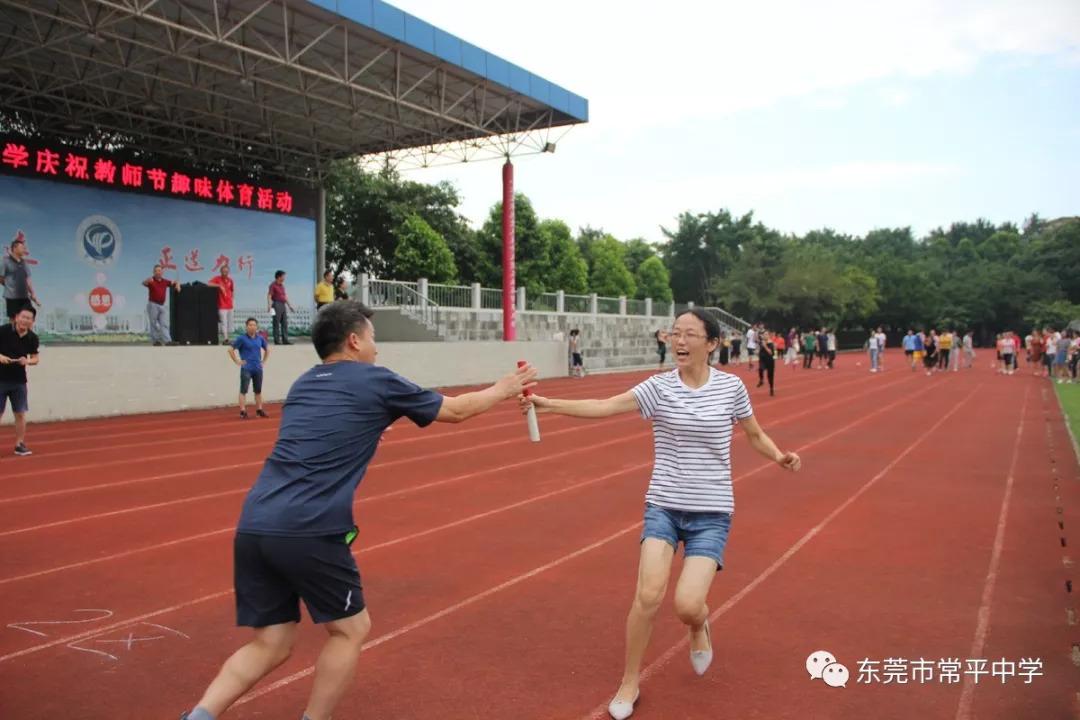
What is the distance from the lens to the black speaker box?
16125mm

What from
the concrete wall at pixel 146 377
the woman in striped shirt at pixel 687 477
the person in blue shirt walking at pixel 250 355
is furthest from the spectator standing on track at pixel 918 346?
the woman in striped shirt at pixel 687 477

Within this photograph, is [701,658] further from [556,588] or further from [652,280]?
[652,280]

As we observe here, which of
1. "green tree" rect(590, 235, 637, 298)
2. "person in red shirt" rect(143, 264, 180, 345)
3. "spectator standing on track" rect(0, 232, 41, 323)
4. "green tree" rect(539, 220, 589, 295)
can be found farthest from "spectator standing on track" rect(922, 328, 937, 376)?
"green tree" rect(590, 235, 637, 298)

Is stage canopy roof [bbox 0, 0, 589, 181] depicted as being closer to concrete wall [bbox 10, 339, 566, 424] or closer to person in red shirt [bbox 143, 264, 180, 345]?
person in red shirt [bbox 143, 264, 180, 345]

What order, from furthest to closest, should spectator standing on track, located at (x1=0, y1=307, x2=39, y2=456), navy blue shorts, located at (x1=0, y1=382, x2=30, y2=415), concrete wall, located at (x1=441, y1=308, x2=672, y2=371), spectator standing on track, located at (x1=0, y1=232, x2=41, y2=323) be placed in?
1. concrete wall, located at (x1=441, y1=308, x2=672, y2=371)
2. spectator standing on track, located at (x1=0, y1=232, x2=41, y2=323)
3. navy blue shorts, located at (x1=0, y1=382, x2=30, y2=415)
4. spectator standing on track, located at (x1=0, y1=307, x2=39, y2=456)

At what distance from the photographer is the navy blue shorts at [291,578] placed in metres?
2.58

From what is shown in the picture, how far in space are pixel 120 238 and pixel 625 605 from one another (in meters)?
19.8

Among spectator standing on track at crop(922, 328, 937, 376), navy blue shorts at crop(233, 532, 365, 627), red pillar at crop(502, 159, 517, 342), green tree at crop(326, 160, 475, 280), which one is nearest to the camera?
navy blue shorts at crop(233, 532, 365, 627)

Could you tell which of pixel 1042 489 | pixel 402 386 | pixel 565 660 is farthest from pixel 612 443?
pixel 402 386

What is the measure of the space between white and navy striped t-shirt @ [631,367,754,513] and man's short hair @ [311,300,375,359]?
1193 mm

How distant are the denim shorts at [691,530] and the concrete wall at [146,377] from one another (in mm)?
12923

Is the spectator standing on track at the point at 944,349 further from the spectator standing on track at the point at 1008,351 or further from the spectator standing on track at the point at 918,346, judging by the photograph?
the spectator standing on track at the point at 1008,351

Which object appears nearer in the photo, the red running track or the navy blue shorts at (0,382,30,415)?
the red running track

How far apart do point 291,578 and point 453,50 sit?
18.2 metres
